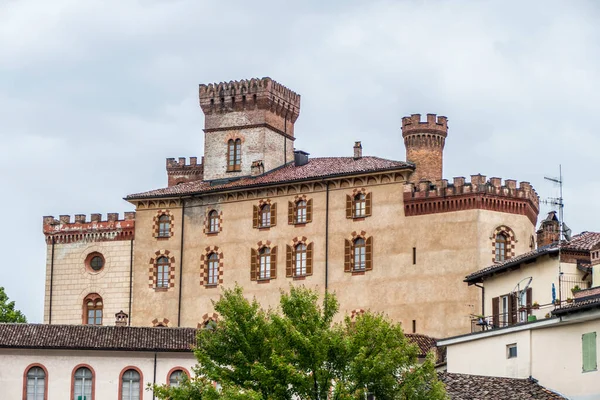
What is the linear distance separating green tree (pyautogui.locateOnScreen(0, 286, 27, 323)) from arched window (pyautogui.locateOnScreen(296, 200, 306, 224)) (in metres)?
19.9

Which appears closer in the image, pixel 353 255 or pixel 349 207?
pixel 353 255

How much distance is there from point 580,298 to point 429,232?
28.7 m

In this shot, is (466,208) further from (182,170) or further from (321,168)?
(182,170)

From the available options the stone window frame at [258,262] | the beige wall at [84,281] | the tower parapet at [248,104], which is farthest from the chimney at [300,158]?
the beige wall at [84,281]

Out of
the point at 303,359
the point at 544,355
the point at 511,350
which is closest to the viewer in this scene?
the point at 303,359

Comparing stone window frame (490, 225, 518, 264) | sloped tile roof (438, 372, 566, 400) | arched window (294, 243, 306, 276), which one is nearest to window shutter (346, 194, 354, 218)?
arched window (294, 243, 306, 276)

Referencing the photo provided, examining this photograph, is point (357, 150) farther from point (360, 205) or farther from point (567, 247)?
point (567, 247)

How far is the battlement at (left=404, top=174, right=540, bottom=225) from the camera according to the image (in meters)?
89.2

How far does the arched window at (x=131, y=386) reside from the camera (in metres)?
78.2

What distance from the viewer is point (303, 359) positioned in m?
56.6

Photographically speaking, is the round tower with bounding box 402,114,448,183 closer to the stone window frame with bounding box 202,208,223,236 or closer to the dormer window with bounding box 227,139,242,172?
the dormer window with bounding box 227,139,242,172

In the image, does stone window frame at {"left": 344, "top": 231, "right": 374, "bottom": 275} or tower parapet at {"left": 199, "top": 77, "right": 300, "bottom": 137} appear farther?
tower parapet at {"left": 199, "top": 77, "right": 300, "bottom": 137}

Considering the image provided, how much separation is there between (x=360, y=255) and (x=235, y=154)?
13.3 metres

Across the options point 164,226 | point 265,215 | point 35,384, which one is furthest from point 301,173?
point 35,384
